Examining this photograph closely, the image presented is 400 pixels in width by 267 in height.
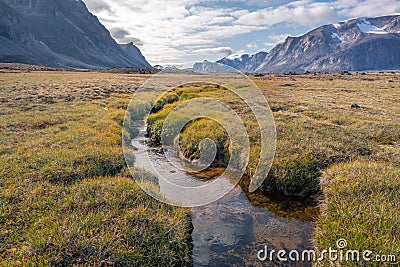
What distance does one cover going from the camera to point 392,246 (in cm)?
747

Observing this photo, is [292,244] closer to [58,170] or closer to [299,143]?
[299,143]

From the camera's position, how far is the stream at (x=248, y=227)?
9.68m

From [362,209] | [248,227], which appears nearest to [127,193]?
[248,227]

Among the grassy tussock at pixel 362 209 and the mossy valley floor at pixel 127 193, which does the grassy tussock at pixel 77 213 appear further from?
the grassy tussock at pixel 362 209

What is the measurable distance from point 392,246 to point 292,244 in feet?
11.5

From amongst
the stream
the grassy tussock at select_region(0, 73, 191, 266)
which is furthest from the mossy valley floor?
the stream

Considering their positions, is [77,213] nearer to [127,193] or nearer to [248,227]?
[127,193]

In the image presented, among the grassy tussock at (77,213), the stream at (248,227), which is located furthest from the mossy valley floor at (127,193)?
the stream at (248,227)

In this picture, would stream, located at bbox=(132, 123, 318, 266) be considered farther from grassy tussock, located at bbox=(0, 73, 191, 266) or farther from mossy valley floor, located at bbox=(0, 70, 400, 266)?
grassy tussock, located at bbox=(0, 73, 191, 266)

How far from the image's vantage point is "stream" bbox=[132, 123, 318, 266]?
31.8 ft

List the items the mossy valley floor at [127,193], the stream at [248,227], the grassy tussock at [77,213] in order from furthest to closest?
the stream at [248,227] < the mossy valley floor at [127,193] < the grassy tussock at [77,213]

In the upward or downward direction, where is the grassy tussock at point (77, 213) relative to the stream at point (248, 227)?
upward

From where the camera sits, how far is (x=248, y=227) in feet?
37.4

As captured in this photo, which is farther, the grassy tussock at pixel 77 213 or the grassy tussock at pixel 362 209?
the grassy tussock at pixel 362 209
